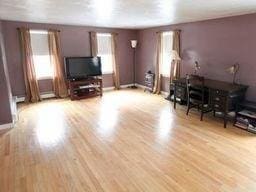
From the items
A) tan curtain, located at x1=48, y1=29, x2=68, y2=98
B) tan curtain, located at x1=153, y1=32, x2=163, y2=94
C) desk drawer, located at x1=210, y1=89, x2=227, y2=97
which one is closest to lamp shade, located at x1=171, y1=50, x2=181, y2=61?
tan curtain, located at x1=153, y1=32, x2=163, y2=94

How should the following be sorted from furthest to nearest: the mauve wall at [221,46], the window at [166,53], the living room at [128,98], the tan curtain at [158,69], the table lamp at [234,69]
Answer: the tan curtain at [158,69]
the window at [166,53]
the table lamp at [234,69]
the mauve wall at [221,46]
the living room at [128,98]

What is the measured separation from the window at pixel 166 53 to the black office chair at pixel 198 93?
1.83 m

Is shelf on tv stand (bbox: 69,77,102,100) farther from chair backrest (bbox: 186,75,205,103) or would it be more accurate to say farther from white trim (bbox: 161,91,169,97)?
chair backrest (bbox: 186,75,205,103)

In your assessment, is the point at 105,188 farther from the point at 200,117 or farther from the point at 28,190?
the point at 200,117

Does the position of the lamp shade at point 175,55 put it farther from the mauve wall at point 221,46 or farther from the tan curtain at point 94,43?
the tan curtain at point 94,43

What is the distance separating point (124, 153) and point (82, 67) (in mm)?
3809

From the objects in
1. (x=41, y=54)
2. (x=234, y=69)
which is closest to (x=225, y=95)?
(x=234, y=69)

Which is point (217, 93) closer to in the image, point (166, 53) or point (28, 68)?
point (166, 53)

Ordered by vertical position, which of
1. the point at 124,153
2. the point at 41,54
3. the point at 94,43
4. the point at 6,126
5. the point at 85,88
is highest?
the point at 94,43

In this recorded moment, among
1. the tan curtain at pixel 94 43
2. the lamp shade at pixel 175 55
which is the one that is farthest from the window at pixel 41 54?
the lamp shade at pixel 175 55

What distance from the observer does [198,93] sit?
4262 millimetres

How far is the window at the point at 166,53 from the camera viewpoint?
6.00 metres

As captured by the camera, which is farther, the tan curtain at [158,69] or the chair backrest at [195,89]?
the tan curtain at [158,69]

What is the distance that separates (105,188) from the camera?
7.30 ft
